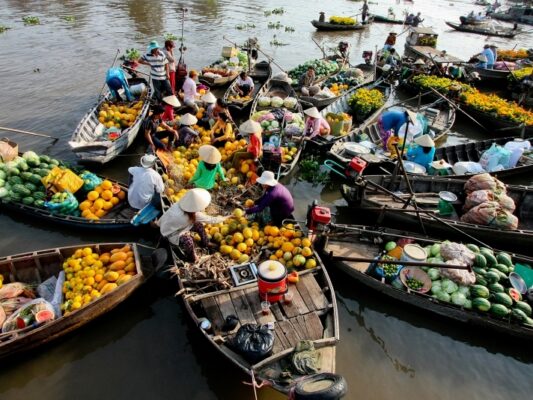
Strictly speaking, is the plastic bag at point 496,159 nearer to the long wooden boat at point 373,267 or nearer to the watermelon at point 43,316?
the long wooden boat at point 373,267

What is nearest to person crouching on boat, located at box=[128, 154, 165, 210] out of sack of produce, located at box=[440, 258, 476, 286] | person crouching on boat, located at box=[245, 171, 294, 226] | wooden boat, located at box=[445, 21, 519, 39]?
person crouching on boat, located at box=[245, 171, 294, 226]

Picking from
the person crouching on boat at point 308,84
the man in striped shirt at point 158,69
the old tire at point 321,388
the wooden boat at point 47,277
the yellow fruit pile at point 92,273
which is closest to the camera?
the old tire at point 321,388

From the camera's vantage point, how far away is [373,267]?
302 inches

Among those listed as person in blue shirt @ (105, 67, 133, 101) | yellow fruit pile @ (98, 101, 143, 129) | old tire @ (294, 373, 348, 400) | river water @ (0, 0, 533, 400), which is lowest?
river water @ (0, 0, 533, 400)

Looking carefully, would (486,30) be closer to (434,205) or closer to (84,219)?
(434,205)

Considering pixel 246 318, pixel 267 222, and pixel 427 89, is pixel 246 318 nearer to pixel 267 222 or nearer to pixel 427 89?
pixel 267 222

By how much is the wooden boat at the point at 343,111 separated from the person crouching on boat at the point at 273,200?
189 inches

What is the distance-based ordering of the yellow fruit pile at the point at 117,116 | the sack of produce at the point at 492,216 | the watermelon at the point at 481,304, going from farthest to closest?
the yellow fruit pile at the point at 117,116 → the sack of produce at the point at 492,216 → the watermelon at the point at 481,304

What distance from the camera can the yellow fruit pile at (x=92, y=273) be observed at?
260 inches

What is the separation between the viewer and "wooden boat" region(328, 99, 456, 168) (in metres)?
11.2

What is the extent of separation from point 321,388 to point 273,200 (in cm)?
423

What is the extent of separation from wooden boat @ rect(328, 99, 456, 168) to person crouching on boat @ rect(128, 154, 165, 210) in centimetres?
555

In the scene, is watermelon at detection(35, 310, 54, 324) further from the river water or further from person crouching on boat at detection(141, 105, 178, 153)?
person crouching on boat at detection(141, 105, 178, 153)

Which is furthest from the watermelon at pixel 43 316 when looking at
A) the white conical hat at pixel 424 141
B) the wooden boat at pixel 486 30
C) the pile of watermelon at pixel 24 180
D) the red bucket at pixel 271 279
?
the wooden boat at pixel 486 30
